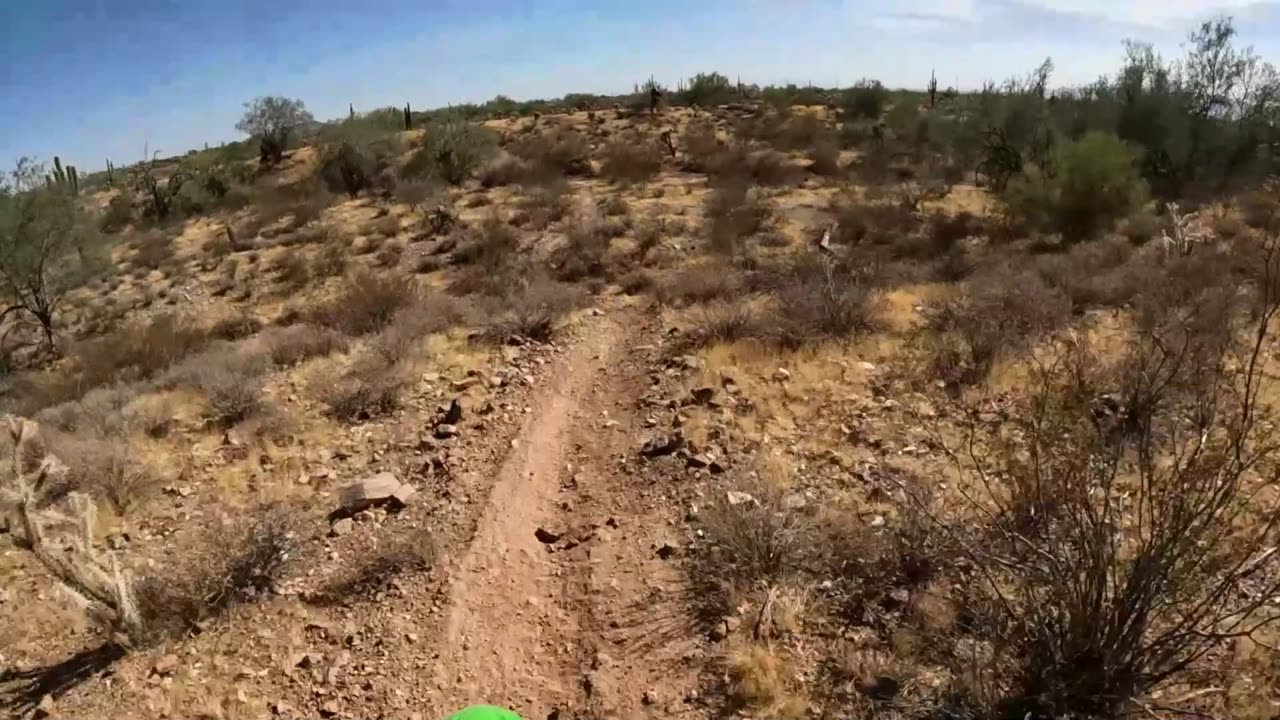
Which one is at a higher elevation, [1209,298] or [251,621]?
[1209,298]

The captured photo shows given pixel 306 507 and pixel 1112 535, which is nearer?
pixel 1112 535

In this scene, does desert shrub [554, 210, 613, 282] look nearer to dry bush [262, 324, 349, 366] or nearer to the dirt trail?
dry bush [262, 324, 349, 366]

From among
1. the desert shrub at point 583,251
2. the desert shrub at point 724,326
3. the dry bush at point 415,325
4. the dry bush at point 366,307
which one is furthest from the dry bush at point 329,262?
the desert shrub at point 724,326

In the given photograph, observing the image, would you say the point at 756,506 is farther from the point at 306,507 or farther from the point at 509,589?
the point at 306,507

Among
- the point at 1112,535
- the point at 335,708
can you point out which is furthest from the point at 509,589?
the point at 1112,535

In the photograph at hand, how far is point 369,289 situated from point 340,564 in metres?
6.23

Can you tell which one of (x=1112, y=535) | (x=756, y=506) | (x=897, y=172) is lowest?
(x=756, y=506)

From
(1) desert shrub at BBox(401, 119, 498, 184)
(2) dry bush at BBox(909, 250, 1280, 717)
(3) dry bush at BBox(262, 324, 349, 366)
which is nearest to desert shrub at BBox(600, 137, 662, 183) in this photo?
(1) desert shrub at BBox(401, 119, 498, 184)

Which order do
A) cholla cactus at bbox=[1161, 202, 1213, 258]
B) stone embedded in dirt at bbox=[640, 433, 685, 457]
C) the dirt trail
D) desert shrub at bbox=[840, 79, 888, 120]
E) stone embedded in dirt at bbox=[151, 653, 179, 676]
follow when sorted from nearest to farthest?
the dirt trail → stone embedded in dirt at bbox=[151, 653, 179, 676] → stone embedded in dirt at bbox=[640, 433, 685, 457] → cholla cactus at bbox=[1161, 202, 1213, 258] → desert shrub at bbox=[840, 79, 888, 120]

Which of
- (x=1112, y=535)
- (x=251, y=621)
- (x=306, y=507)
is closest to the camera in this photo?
(x=1112, y=535)

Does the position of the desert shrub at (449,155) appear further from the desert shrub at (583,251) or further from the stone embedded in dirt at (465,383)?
the stone embedded in dirt at (465,383)

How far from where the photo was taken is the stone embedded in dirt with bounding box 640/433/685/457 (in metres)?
6.61

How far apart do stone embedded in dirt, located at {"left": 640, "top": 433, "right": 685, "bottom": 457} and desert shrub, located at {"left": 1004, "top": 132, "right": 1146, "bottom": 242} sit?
1006 cm

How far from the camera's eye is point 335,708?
4.23 meters
